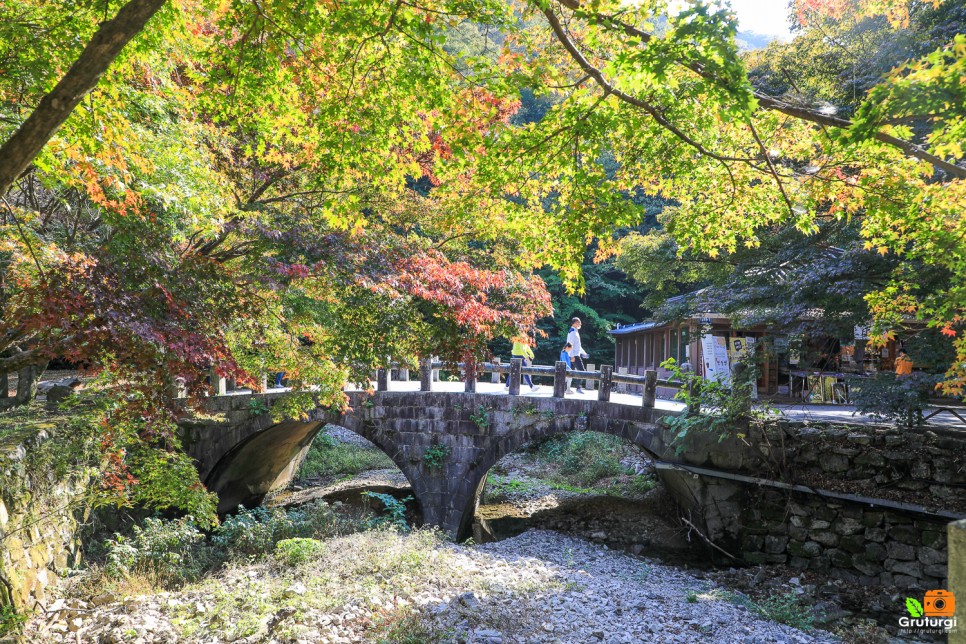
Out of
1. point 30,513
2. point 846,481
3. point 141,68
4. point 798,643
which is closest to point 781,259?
point 846,481

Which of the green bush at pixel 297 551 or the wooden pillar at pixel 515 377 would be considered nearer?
the green bush at pixel 297 551

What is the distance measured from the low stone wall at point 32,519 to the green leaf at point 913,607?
9403 mm

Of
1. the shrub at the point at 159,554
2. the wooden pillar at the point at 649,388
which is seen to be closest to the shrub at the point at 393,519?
the shrub at the point at 159,554

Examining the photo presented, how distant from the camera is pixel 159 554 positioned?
788 centimetres

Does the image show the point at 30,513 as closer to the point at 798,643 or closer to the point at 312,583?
the point at 312,583

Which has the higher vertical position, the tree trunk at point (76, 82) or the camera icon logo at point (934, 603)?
the tree trunk at point (76, 82)

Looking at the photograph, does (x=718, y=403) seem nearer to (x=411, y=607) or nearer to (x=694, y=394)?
(x=694, y=394)

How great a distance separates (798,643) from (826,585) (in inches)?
101

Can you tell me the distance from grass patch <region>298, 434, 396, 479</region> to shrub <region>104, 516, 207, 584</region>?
10745mm

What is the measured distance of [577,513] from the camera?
13.3 meters

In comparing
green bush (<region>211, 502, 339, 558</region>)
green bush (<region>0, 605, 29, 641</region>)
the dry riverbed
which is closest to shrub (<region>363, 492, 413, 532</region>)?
the dry riverbed

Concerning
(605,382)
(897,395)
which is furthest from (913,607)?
(605,382)

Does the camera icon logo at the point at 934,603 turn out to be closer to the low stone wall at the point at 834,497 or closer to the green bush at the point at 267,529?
the low stone wall at the point at 834,497

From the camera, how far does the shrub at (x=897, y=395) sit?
→ 25.7ft
